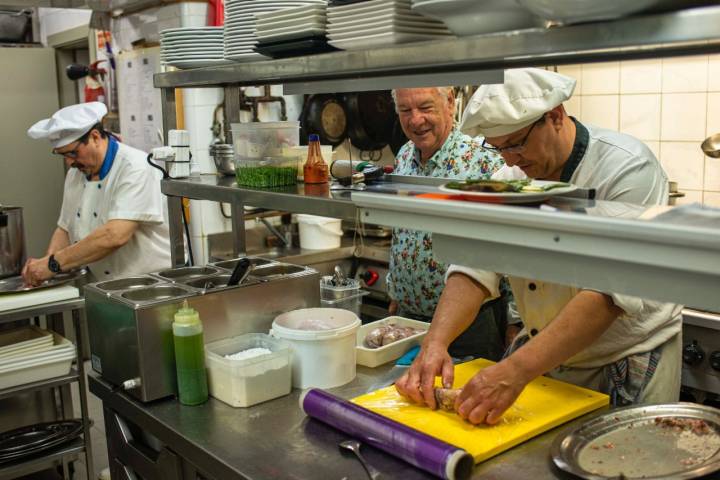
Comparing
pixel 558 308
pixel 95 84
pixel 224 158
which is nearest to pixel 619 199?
pixel 558 308

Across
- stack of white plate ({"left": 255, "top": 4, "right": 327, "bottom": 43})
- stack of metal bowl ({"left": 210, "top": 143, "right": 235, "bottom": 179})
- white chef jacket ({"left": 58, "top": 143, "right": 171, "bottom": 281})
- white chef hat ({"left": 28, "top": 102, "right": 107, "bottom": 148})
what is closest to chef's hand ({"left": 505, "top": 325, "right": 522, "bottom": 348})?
stack of metal bowl ({"left": 210, "top": 143, "right": 235, "bottom": 179})

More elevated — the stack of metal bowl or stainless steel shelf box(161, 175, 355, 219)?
the stack of metal bowl

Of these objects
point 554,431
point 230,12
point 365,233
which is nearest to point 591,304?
point 554,431

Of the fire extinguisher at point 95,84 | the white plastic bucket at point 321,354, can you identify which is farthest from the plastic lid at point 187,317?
the fire extinguisher at point 95,84

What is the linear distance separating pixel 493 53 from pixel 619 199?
0.81 metres

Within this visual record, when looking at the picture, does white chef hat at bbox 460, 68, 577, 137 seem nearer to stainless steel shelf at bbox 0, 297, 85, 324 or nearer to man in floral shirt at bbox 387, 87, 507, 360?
man in floral shirt at bbox 387, 87, 507, 360

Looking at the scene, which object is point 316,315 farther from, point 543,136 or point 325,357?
point 543,136

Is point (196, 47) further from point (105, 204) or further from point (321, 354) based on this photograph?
Answer: point (105, 204)

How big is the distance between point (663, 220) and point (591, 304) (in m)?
0.67

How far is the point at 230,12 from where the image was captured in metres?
2.09

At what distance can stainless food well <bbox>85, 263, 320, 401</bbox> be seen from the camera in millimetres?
2158

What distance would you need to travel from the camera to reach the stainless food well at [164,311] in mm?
2158

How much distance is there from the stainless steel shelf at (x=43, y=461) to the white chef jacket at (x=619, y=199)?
2430mm

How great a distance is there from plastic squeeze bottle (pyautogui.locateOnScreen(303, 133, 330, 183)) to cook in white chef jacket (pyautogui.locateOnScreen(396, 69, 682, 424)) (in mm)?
467
